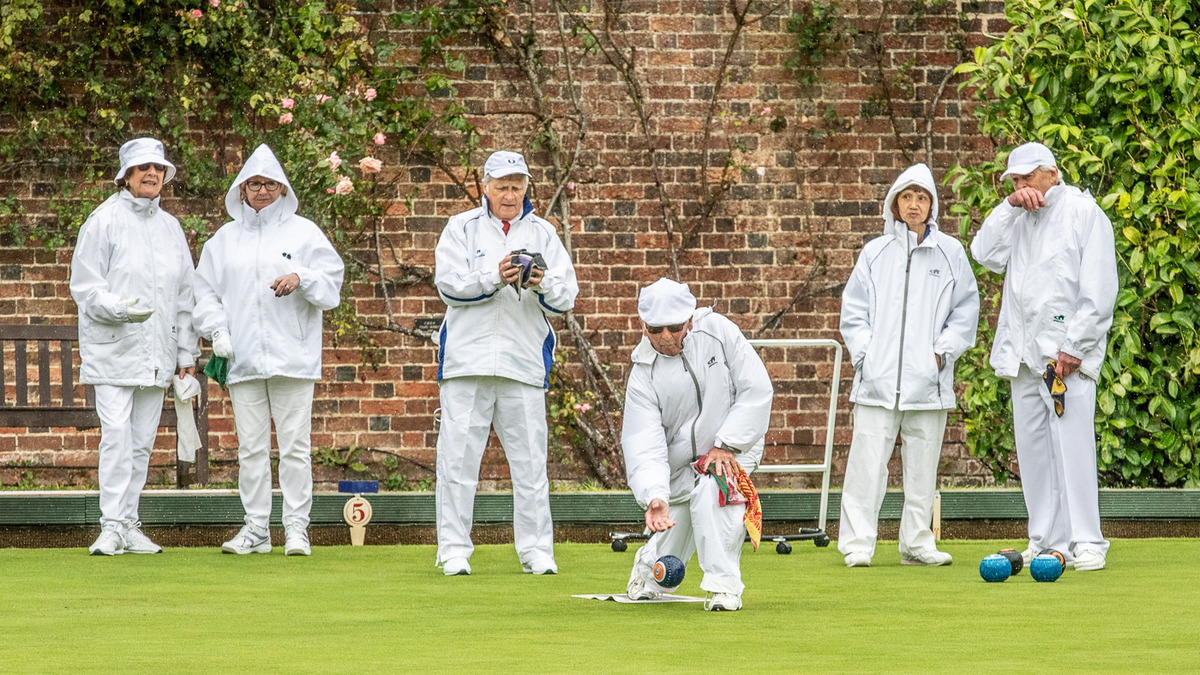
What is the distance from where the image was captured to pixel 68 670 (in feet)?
11.6

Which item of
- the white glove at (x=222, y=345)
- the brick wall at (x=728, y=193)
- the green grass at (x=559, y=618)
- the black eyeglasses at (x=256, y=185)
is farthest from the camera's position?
the brick wall at (x=728, y=193)

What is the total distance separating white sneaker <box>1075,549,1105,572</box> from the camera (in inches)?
230

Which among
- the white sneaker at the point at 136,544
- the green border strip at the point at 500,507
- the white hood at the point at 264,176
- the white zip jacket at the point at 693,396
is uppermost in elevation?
the white hood at the point at 264,176

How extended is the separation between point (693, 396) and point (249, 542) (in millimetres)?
2527

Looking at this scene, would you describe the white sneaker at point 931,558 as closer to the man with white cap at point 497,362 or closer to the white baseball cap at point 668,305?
the man with white cap at point 497,362

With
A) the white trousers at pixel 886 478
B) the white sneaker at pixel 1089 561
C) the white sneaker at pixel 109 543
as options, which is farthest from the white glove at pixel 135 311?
the white sneaker at pixel 1089 561

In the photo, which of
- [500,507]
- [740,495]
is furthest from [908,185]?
[500,507]

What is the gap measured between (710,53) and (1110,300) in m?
3.62

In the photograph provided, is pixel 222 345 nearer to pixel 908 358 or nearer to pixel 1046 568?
pixel 908 358

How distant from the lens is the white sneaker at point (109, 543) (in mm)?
6469

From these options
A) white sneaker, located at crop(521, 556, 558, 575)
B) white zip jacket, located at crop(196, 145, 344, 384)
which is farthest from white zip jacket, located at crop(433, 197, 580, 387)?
white zip jacket, located at crop(196, 145, 344, 384)

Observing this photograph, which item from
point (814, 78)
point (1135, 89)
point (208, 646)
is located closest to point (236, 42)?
point (814, 78)

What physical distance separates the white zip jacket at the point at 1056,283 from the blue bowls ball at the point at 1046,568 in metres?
0.79

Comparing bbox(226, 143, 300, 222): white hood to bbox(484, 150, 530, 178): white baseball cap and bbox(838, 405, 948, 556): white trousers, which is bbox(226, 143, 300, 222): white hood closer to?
bbox(484, 150, 530, 178): white baseball cap
